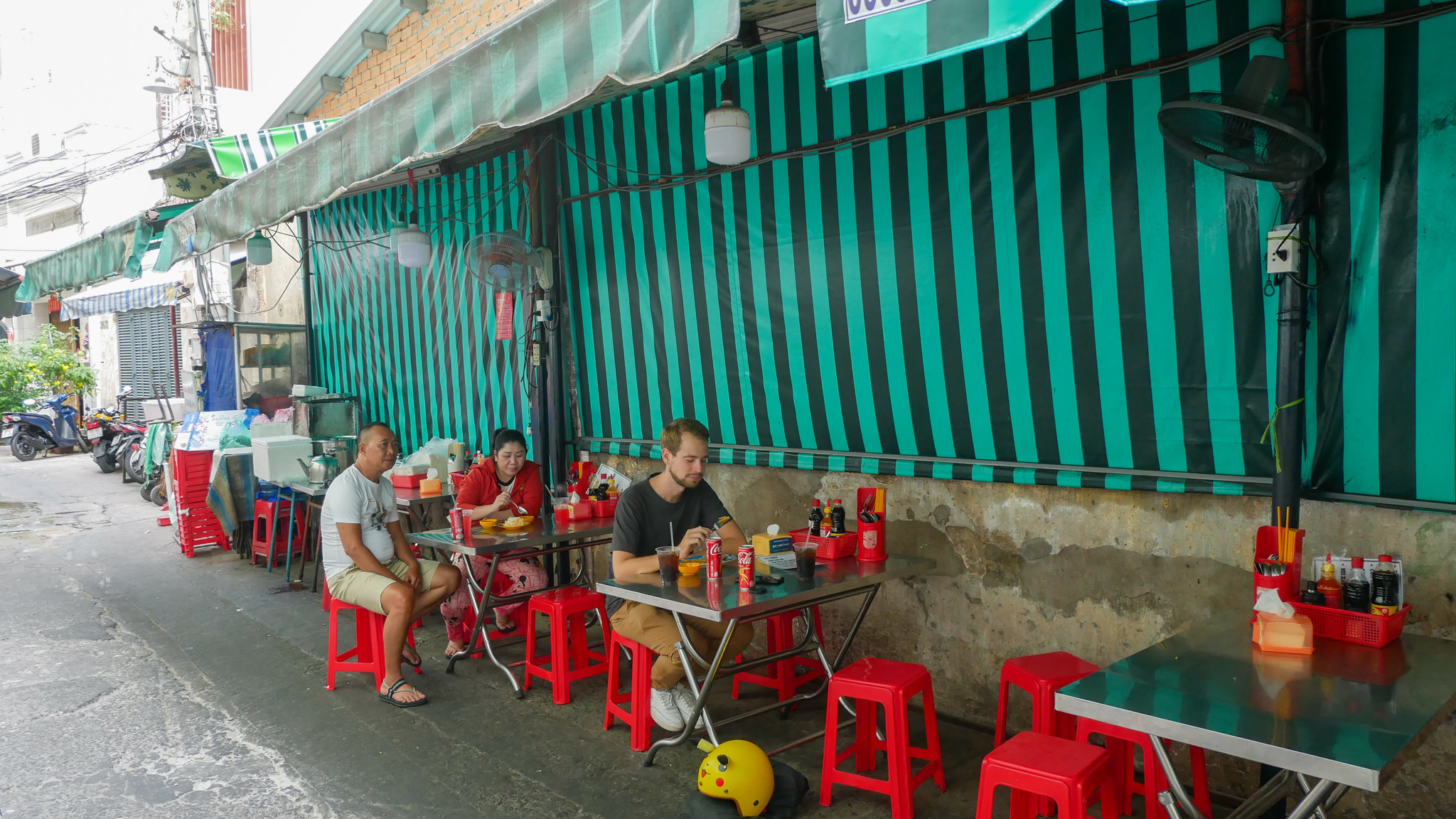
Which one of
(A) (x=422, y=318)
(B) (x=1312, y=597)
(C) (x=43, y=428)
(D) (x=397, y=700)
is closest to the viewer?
(B) (x=1312, y=597)

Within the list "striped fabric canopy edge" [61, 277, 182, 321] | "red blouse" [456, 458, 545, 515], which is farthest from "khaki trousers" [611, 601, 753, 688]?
"striped fabric canopy edge" [61, 277, 182, 321]

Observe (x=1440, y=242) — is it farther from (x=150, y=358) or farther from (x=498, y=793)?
(x=150, y=358)

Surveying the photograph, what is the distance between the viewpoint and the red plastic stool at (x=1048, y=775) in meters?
2.54

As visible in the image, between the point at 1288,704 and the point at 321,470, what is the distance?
7.38m

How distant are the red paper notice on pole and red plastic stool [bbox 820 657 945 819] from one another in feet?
14.4

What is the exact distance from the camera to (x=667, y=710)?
4.15 m

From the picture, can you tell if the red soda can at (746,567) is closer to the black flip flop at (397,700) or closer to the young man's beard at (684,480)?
the young man's beard at (684,480)

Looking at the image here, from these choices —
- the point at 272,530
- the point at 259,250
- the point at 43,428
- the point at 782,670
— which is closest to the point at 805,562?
the point at 782,670

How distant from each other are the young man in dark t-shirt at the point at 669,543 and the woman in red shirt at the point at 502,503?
59.5 inches

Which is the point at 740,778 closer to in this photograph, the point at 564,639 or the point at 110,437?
the point at 564,639

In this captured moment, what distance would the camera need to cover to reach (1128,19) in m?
3.61

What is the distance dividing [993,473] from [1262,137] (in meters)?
1.88

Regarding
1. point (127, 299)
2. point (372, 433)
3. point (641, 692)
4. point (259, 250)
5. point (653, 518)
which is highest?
point (127, 299)

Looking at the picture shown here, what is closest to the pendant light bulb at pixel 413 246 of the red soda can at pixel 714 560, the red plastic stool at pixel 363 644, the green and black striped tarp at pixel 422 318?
the green and black striped tarp at pixel 422 318
